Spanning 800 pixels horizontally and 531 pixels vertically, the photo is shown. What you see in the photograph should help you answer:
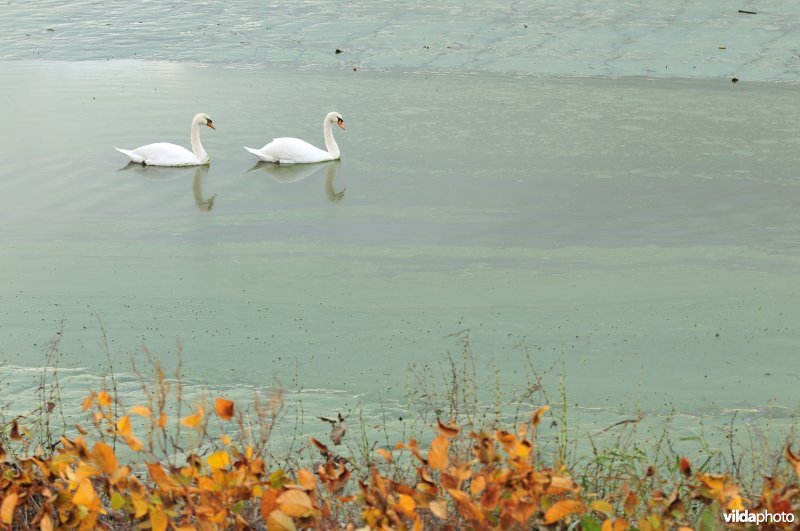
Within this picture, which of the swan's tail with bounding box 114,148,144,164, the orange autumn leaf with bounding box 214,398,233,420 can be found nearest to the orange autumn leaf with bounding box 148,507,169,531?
the orange autumn leaf with bounding box 214,398,233,420

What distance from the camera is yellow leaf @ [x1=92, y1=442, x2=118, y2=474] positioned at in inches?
85.8

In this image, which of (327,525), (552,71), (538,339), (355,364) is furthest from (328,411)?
(552,71)

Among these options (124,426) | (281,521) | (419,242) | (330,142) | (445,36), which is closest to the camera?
(281,521)

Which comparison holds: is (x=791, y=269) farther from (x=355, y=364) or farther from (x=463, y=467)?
(x=463, y=467)

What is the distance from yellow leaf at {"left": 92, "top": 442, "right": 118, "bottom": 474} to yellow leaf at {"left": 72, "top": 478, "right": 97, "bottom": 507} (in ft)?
0.16

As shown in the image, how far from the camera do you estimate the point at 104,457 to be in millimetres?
2197

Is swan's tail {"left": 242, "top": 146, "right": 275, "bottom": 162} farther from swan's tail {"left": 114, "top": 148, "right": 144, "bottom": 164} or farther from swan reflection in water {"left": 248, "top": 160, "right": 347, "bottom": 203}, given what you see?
swan's tail {"left": 114, "top": 148, "right": 144, "bottom": 164}

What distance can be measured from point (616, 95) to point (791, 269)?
3.06 meters

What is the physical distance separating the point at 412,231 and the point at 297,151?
1.49 m

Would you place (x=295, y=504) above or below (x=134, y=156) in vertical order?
below

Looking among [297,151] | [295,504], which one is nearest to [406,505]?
[295,504]

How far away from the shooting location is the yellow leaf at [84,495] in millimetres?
2146

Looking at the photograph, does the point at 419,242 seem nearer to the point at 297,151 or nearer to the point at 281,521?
the point at 297,151

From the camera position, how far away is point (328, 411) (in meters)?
3.75
